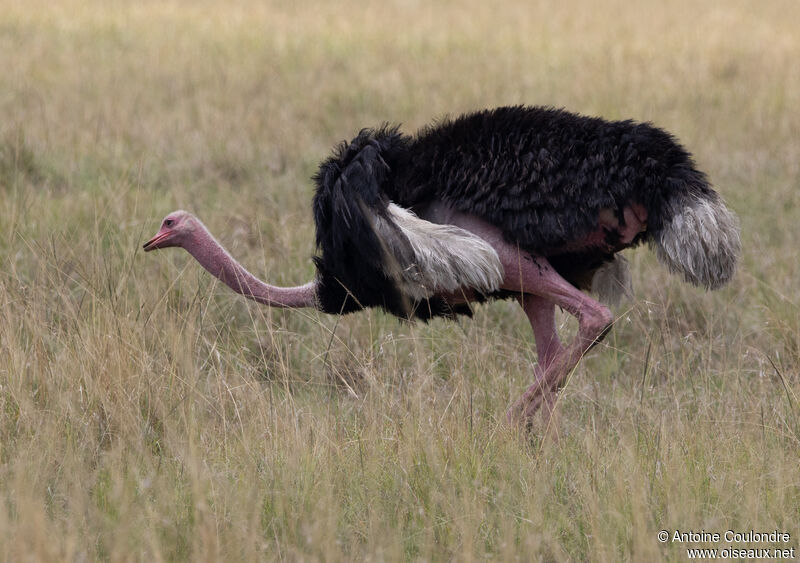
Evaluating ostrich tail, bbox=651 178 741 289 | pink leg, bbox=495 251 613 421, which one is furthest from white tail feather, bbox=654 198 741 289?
pink leg, bbox=495 251 613 421

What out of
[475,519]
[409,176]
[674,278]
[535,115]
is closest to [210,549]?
[475,519]

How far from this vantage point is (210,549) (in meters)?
2.61

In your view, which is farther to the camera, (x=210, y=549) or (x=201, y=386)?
(x=201, y=386)

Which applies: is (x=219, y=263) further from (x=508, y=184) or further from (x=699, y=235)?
(x=699, y=235)

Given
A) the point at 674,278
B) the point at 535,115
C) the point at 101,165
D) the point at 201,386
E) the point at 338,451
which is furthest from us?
the point at 101,165

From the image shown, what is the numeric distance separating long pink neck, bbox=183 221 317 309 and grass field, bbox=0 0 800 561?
16 centimetres

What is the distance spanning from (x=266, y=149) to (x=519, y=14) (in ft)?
25.6

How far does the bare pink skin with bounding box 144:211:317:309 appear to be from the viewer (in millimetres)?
4066

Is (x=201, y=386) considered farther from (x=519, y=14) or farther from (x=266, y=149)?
(x=519, y=14)

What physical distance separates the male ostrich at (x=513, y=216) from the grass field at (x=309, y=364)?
280mm

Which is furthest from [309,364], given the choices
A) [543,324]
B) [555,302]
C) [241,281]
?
[555,302]

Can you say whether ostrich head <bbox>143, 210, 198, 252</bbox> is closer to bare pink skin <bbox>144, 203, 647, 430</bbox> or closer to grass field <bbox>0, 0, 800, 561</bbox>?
grass field <bbox>0, 0, 800, 561</bbox>

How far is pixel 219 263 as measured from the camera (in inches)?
163

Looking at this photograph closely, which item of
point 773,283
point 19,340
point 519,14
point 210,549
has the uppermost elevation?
point 210,549
